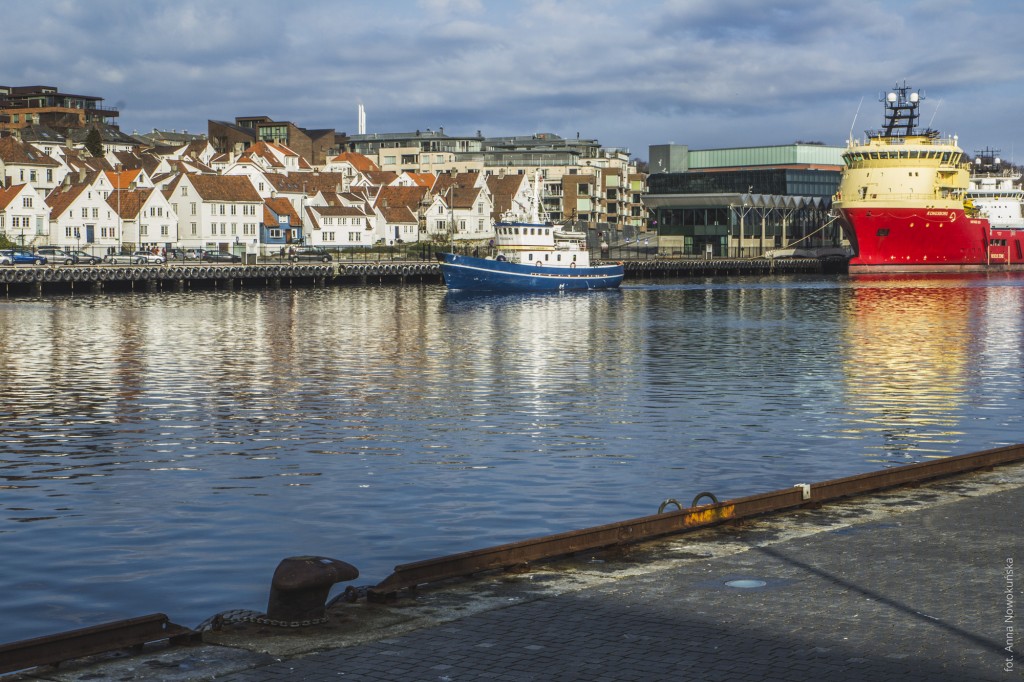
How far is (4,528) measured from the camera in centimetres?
1888

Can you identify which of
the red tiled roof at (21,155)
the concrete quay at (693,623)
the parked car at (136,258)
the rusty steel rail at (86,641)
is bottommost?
the concrete quay at (693,623)

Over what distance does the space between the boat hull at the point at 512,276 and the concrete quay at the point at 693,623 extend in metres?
85.4

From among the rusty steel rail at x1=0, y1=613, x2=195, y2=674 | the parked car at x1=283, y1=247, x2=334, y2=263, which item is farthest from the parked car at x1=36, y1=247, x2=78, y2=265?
the rusty steel rail at x1=0, y1=613, x2=195, y2=674

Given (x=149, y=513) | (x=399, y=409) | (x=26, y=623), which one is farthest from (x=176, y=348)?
(x=26, y=623)

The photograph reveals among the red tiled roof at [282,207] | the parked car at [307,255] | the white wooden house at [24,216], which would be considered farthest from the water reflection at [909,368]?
the white wooden house at [24,216]

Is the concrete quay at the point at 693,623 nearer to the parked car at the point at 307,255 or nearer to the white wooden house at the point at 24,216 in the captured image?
the parked car at the point at 307,255

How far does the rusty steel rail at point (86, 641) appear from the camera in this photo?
10594mm

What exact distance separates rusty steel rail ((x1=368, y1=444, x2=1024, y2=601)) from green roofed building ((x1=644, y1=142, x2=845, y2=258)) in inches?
6152

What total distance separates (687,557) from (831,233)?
186169 millimetres

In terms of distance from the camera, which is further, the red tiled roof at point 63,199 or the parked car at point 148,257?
the red tiled roof at point 63,199

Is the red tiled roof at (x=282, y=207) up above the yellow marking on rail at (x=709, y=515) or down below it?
above

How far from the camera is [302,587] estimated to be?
464 inches

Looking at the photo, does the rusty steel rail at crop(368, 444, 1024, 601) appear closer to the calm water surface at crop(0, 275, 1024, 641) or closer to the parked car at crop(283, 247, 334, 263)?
the calm water surface at crop(0, 275, 1024, 641)

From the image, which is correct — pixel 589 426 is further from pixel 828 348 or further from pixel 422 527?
pixel 828 348
